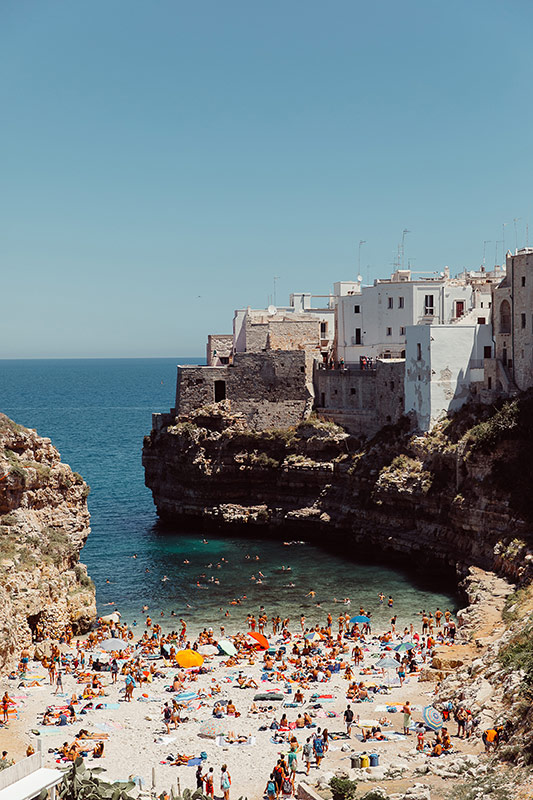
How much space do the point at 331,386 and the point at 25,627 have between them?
103 ft

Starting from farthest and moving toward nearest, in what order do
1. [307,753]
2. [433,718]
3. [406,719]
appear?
[406,719], [433,718], [307,753]

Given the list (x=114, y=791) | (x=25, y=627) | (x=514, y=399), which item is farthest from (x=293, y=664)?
(x=514, y=399)

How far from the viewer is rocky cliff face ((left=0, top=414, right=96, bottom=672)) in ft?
128

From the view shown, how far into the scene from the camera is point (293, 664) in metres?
40.4

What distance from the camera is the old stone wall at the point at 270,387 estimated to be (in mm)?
67250

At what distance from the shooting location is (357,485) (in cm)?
6106

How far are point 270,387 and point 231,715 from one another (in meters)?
35.0

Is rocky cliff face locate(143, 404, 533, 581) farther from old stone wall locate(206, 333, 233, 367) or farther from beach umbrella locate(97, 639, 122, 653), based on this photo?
beach umbrella locate(97, 639, 122, 653)

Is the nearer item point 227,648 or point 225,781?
point 225,781

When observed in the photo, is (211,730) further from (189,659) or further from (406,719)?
(189,659)

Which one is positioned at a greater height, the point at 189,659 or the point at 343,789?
the point at 343,789

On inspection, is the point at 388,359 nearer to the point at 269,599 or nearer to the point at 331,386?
the point at 331,386

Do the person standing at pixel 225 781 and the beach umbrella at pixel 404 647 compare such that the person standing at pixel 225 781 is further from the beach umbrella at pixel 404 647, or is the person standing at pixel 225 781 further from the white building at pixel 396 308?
the white building at pixel 396 308

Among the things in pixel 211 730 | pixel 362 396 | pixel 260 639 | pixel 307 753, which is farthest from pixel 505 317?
pixel 307 753
